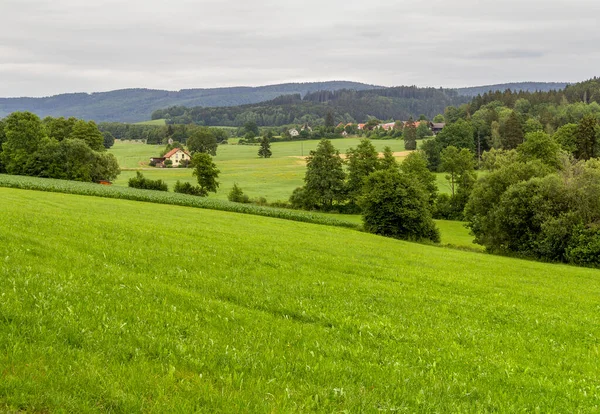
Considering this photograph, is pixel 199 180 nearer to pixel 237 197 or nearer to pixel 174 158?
pixel 237 197

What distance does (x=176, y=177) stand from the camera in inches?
4584

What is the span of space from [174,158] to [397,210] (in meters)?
107

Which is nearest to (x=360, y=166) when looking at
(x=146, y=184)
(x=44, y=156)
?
(x=146, y=184)

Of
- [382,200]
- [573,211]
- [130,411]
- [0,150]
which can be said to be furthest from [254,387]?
[0,150]

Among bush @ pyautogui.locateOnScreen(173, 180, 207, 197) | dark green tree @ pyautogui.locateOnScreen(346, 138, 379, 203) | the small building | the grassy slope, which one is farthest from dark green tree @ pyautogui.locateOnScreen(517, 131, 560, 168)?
the small building

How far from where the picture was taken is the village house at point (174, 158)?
486 ft

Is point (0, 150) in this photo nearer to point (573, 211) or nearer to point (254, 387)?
point (573, 211)

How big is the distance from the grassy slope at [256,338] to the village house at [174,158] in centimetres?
13464

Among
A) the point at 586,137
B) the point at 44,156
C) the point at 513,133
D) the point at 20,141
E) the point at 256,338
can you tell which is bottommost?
the point at 256,338

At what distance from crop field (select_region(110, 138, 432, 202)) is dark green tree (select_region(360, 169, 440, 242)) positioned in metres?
35.7

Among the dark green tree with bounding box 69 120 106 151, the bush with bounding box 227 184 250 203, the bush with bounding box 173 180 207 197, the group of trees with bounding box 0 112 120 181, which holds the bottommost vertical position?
the bush with bounding box 227 184 250 203

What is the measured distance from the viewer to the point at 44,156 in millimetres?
87062

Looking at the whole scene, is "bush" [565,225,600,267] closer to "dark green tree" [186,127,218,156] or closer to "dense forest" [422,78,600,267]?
"dense forest" [422,78,600,267]

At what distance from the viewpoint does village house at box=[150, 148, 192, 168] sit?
14812 cm
